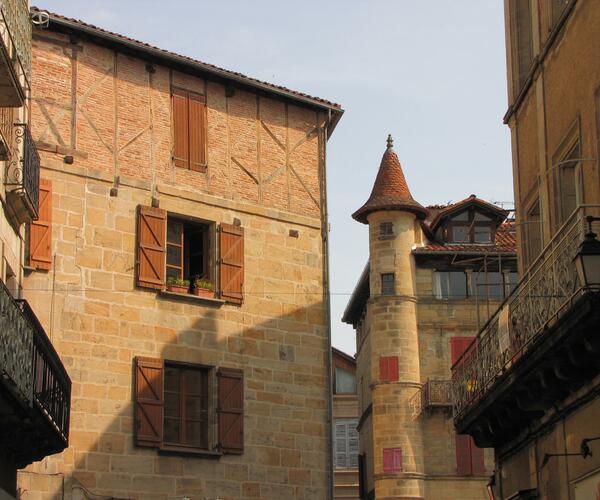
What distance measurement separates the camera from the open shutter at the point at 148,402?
78.4ft

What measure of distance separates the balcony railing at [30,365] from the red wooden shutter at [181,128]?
7230 millimetres

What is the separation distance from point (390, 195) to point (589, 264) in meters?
28.3

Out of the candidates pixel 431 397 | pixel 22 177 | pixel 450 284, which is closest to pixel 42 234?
pixel 22 177

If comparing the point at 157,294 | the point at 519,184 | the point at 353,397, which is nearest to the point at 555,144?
the point at 519,184

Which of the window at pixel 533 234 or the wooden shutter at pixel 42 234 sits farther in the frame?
the wooden shutter at pixel 42 234

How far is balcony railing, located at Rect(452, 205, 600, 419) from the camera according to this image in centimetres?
1462

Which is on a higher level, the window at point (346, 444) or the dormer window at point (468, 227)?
the dormer window at point (468, 227)

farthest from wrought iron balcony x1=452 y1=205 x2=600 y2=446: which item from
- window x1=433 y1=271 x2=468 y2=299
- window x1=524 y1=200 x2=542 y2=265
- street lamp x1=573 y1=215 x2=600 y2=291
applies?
window x1=433 y1=271 x2=468 y2=299

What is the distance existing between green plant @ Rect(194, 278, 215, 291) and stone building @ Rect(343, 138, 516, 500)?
15.8 m

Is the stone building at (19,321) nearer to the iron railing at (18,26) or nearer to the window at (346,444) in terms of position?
the iron railing at (18,26)

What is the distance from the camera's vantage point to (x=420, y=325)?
137ft

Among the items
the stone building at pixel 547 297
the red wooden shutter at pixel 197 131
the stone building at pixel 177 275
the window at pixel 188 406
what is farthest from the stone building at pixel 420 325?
the stone building at pixel 547 297

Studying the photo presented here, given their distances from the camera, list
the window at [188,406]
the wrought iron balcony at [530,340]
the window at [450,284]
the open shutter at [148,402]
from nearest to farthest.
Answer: the wrought iron balcony at [530,340] → the open shutter at [148,402] → the window at [188,406] → the window at [450,284]

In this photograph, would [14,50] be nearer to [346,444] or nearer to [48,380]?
[48,380]
